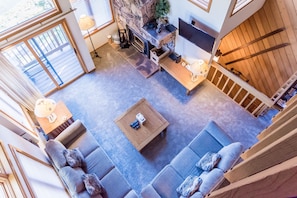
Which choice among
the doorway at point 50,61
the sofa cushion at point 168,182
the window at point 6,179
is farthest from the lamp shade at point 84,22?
the sofa cushion at point 168,182

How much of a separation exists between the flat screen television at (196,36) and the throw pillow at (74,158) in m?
3.12

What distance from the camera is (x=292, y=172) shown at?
1.38ft

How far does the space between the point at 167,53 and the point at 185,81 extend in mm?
931

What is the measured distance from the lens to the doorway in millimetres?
4238

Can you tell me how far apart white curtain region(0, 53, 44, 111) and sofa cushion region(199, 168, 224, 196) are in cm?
356

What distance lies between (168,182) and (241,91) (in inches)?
108

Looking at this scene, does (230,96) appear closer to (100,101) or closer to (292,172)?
(100,101)

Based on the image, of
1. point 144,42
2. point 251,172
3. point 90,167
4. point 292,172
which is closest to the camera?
point 292,172

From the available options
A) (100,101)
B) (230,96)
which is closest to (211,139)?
(230,96)

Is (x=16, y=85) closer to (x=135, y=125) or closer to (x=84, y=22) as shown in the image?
(x=84, y=22)

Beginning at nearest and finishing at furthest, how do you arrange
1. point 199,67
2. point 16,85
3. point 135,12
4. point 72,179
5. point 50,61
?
1. point 72,179
2. point 16,85
3. point 199,67
4. point 135,12
5. point 50,61

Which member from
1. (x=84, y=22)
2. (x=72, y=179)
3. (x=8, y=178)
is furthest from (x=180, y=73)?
(x=8, y=178)

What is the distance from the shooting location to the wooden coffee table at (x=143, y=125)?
3834 millimetres

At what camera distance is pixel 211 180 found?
113 inches
